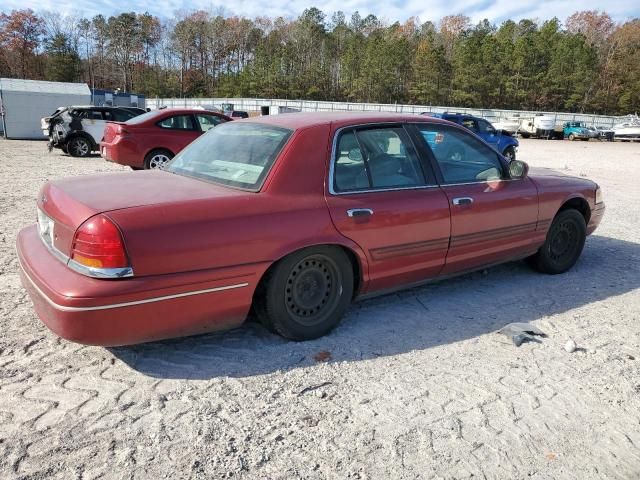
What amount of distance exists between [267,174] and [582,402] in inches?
90.7

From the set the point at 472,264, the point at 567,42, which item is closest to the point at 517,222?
the point at 472,264

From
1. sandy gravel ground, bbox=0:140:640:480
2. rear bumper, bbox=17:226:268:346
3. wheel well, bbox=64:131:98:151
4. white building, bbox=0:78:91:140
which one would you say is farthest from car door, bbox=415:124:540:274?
white building, bbox=0:78:91:140

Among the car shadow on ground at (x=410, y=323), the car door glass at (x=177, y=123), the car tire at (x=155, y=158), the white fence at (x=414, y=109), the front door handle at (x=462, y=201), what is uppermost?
the white fence at (x=414, y=109)

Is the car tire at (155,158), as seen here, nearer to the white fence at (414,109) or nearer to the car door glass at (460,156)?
the car door glass at (460,156)

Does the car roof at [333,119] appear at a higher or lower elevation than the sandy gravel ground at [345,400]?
higher

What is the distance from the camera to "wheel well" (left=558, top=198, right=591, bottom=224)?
516cm

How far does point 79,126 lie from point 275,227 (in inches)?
540

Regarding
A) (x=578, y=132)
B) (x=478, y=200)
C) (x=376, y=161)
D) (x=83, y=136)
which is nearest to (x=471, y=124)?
(x=83, y=136)

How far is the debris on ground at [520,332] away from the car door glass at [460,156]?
47.6 inches

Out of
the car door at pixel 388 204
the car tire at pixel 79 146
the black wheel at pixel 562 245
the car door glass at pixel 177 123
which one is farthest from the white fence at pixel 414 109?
the car door at pixel 388 204

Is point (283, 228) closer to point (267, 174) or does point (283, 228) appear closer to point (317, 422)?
point (267, 174)

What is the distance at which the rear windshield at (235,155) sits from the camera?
3.37m

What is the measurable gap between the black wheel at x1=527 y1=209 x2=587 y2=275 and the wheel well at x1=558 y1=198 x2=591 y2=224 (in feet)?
0.22

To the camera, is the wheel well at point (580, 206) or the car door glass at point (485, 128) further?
the car door glass at point (485, 128)
